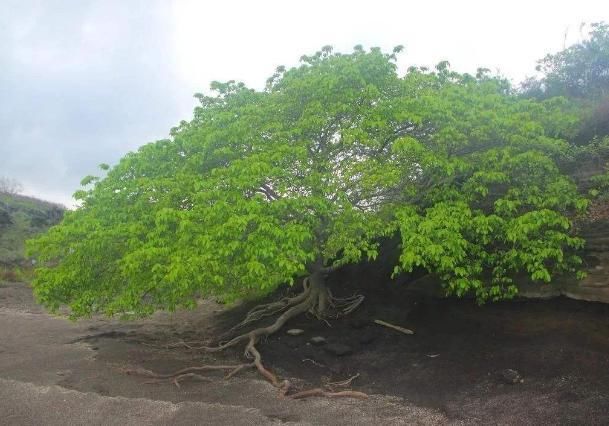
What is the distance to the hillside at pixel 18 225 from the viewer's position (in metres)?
46.7

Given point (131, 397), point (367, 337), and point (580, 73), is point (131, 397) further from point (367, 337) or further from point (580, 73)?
point (580, 73)

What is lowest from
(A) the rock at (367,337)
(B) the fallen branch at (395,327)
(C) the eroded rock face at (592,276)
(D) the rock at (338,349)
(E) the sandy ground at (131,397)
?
(E) the sandy ground at (131,397)

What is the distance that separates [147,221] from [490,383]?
10417mm

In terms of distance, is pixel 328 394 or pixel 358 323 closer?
pixel 328 394

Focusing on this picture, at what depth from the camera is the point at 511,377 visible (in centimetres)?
1117

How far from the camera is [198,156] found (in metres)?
14.7

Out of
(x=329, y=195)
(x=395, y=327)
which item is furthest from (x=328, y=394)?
(x=329, y=195)

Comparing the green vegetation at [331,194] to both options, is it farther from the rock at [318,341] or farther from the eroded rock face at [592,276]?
the rock at [318,341]

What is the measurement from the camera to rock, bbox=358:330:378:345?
51.6 feet

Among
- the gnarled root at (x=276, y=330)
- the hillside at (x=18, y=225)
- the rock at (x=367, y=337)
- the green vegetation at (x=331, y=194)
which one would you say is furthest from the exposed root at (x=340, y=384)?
the hillside at (x=18, y=225)

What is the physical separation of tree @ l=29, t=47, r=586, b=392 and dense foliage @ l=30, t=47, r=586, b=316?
0.19 ft

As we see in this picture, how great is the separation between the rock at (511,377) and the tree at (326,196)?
2601 millimetres

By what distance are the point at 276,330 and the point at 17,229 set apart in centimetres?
4865

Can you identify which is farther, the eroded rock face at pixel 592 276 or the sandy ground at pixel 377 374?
the eroded rock face at pixel 592 276
